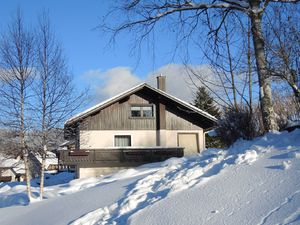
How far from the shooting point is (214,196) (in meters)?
5.90

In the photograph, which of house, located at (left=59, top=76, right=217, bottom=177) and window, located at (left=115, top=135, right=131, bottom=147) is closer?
house, located at (left=59, top=76, right=217, bottom=177)

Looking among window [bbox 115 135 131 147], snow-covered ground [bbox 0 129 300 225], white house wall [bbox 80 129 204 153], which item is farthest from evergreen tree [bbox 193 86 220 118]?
snow-covered ground [bbox 0 129 300 225]

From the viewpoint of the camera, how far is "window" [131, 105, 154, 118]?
90.1 ft

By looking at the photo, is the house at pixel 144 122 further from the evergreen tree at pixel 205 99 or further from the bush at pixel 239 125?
the bush at pixel 239 125

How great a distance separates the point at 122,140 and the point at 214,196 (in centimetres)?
2132

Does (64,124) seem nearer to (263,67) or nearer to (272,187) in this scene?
(263,67)

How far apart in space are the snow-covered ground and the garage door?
62.1ft

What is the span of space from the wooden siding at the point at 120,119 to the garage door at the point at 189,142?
208 centimetres

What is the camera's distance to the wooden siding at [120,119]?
2658 centimetres

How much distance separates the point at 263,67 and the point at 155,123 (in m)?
18.0

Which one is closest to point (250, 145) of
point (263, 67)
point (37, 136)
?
point (263, 67)

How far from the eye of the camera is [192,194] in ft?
20.7

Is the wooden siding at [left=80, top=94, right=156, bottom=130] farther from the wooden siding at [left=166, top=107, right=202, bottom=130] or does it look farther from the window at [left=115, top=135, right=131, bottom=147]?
the wooden siding at [left=166, top=107, right=202, bottom=130]

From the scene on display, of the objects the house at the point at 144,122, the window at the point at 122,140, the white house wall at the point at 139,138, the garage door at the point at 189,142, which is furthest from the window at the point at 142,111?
the garage door at the point at 189,142
